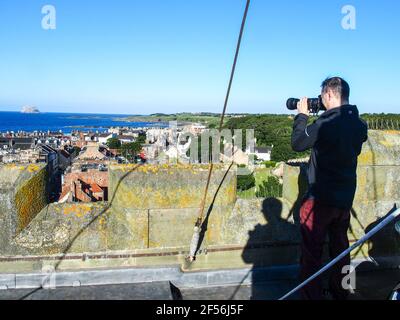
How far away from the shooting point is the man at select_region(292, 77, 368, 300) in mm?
3914

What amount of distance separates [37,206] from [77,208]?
1.34 feet

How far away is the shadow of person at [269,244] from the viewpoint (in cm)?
491

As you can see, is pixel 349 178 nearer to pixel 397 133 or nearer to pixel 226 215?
pixel 226 215

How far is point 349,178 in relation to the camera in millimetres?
4066

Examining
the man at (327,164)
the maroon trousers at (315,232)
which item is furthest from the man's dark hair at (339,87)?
the maroon trousers at (315,232)

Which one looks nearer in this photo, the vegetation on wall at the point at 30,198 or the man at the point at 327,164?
the man at the point at 327,164

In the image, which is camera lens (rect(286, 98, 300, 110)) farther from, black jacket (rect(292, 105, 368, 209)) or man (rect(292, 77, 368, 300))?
black jacket (rect(292, 105, 368, 209))

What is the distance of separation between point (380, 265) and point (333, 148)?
223cm

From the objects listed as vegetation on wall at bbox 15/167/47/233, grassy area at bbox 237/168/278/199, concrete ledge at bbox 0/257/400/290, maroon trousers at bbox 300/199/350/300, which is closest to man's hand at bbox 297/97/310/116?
maroon trousers at bbox 300/199/350/300

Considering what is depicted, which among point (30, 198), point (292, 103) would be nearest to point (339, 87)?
point (292, 103)

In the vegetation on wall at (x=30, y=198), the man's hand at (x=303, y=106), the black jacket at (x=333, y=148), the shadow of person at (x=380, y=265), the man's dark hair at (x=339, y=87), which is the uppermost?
the man's dark hair at (x=339, y=87)

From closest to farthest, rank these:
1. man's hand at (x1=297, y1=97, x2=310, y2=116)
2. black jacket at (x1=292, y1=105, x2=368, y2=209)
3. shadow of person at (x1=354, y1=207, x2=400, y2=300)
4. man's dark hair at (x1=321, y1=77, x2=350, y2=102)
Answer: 1. black jacket at (x1=292, y1=105, x2=368, y2=209)
2. man's dark hair at (x1=321, y1=77, x2=350, y2=102)
3. man's hand at (x1=297, y1=97, x2=310, y2=116)
4. shadow of person at (x1=354, y1=207, x2=400, y2=300)

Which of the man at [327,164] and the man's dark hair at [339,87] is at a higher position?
the man's dark hair at [339,87]

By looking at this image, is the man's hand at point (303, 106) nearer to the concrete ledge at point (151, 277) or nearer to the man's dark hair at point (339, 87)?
the man's dark hair at point (339, 87)
